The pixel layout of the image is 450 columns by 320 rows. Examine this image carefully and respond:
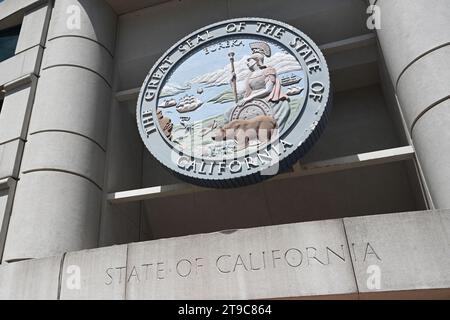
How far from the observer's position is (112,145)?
13.1m

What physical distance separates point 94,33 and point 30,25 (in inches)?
91.4

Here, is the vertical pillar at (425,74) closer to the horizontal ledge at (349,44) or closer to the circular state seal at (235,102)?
the horizontal ledge at (349,44)

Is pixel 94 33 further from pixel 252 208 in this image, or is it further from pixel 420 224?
pixel 420 224

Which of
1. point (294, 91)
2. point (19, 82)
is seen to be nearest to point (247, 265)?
point (294, 91)

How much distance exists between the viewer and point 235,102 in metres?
11.6

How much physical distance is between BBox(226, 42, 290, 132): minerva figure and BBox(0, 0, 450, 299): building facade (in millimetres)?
1459

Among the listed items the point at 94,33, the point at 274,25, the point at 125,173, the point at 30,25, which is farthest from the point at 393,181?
the point at 30,25

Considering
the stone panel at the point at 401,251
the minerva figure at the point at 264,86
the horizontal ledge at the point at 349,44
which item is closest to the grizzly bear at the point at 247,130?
the minerva figure at the point at 264,86

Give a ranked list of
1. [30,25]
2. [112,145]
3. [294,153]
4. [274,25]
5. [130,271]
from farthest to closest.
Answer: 1. [30,25]
2. [112,145]
3. [274,25]
4. [294,153]
5. [130,271]

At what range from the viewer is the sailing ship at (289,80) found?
11273mm

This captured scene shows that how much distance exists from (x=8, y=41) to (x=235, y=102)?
8599 mm

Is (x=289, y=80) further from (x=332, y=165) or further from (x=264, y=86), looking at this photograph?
(x=332, y=165)

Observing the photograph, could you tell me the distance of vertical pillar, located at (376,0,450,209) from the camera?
918 centimetres

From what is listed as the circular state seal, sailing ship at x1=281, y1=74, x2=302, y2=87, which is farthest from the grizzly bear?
sailing ship at x1=281, y1=74, x2=302, y2=87
